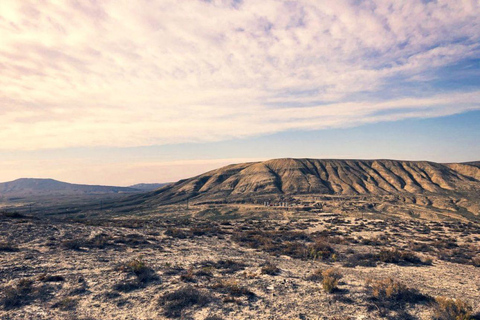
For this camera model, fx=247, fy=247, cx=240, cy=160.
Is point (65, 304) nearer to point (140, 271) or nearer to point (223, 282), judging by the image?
point (140, 271)

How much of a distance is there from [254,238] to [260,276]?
1313cm

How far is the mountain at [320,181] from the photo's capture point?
10331 cm

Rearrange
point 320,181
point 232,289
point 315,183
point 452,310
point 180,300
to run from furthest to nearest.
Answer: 1. point 320,181
2. point 315,183
3. point 232,289
4. point 180,300
5. point 452,310

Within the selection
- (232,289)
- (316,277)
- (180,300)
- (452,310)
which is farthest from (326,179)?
(180,300)

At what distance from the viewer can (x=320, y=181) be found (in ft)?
390

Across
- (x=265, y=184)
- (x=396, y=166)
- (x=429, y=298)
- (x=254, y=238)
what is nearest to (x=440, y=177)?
(x=396, y=166)

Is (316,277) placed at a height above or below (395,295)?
below

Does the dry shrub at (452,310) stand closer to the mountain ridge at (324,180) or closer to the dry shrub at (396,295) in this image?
the dry shrub at (396,295)

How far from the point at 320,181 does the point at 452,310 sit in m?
113

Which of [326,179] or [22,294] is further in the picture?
[326,179]

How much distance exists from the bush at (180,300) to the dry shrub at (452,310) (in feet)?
29.9

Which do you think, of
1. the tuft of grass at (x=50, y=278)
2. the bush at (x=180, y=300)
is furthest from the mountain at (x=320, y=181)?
the bush at (x=180, y=300)

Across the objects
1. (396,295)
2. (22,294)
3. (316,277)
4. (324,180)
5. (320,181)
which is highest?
(324,180)

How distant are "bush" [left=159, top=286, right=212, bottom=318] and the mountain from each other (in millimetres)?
81611
